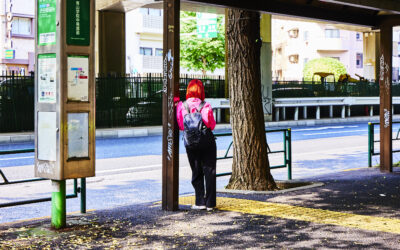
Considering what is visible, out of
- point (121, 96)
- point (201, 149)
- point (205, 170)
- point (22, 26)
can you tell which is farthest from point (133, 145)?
point (22, 26)

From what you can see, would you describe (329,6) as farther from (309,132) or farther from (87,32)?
(309,132)

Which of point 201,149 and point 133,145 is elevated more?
point 201,149

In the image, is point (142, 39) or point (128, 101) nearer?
point (128, 101)

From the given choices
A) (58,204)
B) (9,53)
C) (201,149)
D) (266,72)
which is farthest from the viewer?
(9,53)

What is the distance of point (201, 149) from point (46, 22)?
241 centimetres

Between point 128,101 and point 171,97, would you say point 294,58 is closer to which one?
point 128,101

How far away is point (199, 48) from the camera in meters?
48.6

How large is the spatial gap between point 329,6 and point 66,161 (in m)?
5.76

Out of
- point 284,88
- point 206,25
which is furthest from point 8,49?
point 284,88

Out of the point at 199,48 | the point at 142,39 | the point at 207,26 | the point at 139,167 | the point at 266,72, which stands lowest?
the point at 139,167

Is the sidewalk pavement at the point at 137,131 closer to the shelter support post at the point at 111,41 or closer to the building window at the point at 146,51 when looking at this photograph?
the shelter support post at the point at 111,41

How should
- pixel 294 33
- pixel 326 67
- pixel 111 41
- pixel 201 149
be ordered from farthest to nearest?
pixel 294 33 → pixel 326 67 → pixel 111 41 → pixel 201 149

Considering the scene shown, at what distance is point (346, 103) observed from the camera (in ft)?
106

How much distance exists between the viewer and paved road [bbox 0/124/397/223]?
9.28m
